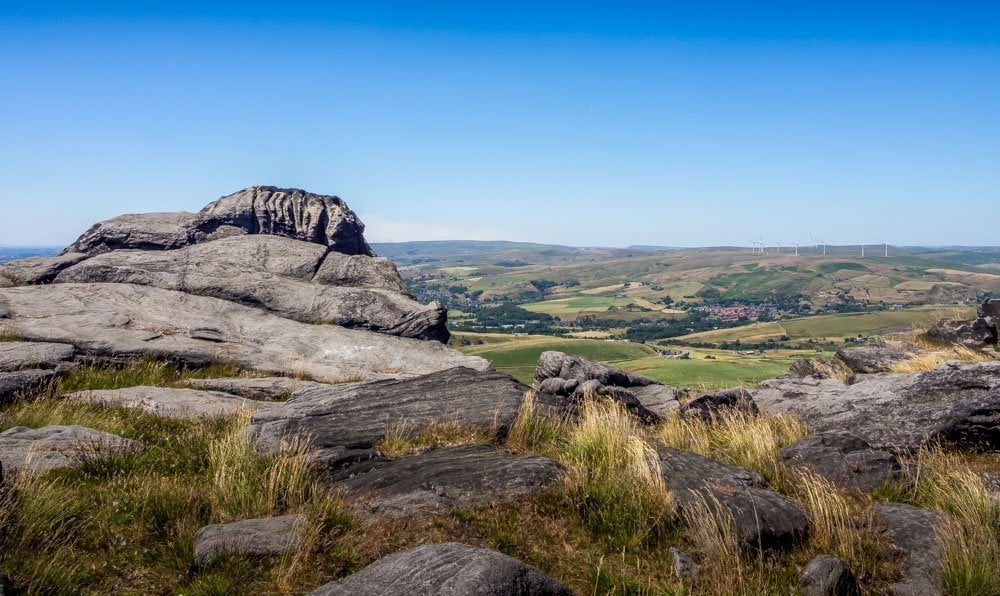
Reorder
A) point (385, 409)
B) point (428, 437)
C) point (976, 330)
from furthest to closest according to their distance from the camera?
point (976, 330), point (385, 409), point (428, 437)

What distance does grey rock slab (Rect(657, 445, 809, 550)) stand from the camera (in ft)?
24.0

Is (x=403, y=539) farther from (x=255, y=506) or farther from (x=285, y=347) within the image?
(x=285, y=347)

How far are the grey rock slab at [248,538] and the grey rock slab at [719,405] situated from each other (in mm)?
10888

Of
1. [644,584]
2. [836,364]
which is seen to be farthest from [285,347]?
[836,364]

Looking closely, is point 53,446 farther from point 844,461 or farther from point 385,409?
point 844,461

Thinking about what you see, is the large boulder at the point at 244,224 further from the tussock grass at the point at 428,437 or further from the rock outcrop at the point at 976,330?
the rock outcrop at the point at 976,330

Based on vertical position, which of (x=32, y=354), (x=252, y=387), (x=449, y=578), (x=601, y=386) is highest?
(x=32, y=354)

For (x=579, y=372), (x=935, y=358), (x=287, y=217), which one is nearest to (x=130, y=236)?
(x=287, y=217)

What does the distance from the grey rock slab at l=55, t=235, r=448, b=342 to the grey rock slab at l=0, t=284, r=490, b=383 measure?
683mm

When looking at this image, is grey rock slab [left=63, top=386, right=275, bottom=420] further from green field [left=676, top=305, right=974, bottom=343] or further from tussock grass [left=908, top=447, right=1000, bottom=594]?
green field [left=676, top=305, right=974, bottom=343]

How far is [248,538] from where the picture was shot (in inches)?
251

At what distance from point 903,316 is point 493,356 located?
125 metres

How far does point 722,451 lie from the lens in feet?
36.9

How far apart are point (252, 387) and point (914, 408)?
1592 centimetres
